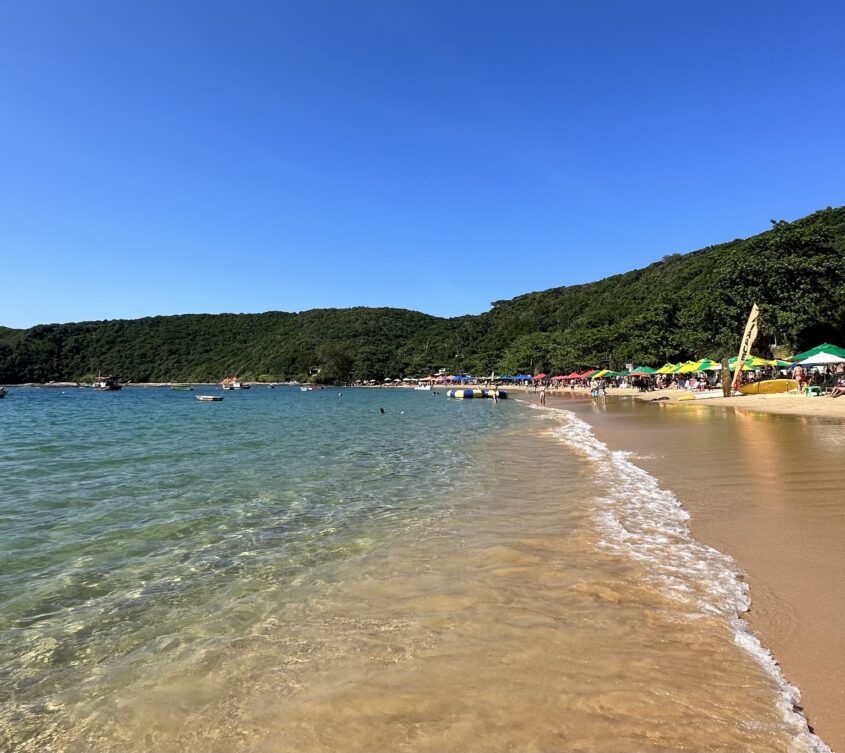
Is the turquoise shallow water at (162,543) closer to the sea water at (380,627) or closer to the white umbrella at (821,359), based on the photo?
the sea water at (380,627)

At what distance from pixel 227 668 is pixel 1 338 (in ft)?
640

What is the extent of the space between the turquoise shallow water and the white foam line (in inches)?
108

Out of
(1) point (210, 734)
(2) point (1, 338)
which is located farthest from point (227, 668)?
(2) point (1, 338)

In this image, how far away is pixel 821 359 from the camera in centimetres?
2995

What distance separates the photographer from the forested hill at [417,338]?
70812mm

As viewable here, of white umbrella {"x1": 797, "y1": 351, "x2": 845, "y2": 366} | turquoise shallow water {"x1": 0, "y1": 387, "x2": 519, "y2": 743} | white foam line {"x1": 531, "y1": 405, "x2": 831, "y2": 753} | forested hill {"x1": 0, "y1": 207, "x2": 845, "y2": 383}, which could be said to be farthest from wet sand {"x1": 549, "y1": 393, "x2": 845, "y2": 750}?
forested hill {"x1": 0, "y1": 207, "x2": 845, "y2": 383}

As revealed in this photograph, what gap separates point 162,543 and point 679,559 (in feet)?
21.5

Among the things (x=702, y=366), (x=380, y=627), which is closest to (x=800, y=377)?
(x=702, y=366)

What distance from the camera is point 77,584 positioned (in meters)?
5.77

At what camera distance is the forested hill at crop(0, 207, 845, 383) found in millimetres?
70812

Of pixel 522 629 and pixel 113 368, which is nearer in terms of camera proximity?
pixel 522 629

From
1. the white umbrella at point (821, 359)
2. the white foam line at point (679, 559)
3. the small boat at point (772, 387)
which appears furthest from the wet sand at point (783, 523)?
the small boat at point (772, 387)

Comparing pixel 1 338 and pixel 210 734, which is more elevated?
pixel 1 338

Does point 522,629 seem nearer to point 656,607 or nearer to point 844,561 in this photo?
point 656,607
